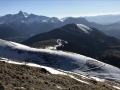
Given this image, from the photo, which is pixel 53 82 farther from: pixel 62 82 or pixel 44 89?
pixel 44 89

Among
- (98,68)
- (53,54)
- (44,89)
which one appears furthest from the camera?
(53,54)

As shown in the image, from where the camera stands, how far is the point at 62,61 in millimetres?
79562

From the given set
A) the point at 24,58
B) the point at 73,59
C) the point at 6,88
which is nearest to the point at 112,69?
the point at 73,59

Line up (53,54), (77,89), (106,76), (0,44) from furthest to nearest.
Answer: (0,44), (53,54), (106,76), (77,89)

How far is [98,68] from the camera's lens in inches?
3091

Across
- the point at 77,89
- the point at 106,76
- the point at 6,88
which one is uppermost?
Result: the point at 6,88

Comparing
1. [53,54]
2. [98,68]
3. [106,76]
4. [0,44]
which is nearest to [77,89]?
[106,76]

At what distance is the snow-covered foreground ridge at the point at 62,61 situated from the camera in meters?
72.9

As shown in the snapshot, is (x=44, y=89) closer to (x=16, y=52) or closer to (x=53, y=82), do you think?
(x=53, y=82)

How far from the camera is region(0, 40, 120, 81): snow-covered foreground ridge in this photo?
72938 millimetres

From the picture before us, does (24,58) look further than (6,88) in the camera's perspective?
Yes

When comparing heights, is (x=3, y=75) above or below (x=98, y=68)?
above

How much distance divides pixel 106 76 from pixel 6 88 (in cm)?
5520

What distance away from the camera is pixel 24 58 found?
267 feet
